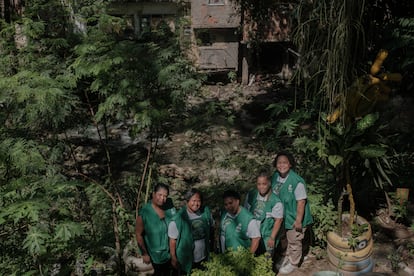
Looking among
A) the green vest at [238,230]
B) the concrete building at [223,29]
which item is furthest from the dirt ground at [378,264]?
the concrete building at [223,29]

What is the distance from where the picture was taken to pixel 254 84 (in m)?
18.7

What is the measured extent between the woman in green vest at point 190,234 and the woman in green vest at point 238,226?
23cm

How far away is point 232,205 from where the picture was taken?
13.4 ft

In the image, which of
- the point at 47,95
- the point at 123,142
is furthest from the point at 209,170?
the point at 47,95

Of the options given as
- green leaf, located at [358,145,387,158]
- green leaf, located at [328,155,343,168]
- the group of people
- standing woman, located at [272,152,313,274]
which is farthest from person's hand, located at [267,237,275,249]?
green leaf, located at [358,145,387,158]

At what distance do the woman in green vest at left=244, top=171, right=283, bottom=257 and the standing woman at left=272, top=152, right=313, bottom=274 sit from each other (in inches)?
8.6

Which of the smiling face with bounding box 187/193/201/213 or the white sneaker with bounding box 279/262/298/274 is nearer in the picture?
the smiling face with bounding box 187/193/201/213

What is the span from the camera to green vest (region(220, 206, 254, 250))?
411 cm

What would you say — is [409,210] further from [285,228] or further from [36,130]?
[36,130]

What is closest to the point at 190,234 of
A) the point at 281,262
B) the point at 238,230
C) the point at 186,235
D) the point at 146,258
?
the point at 186,235

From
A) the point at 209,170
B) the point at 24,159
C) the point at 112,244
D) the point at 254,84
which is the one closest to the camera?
the point at 24,159

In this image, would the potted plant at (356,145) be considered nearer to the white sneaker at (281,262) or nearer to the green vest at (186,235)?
the white sneaker at (281,262)

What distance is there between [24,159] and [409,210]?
18.0 ft

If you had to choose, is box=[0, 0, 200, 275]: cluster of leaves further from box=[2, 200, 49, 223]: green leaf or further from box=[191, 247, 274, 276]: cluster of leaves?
box=[191, 247, 274, 276]: cluster of leaves
